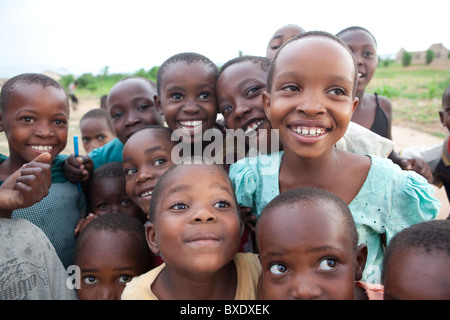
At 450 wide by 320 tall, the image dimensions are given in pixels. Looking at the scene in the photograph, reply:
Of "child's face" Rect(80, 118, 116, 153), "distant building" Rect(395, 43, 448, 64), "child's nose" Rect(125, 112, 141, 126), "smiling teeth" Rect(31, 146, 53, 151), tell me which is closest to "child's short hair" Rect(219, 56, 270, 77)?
"child's nose" Rect(125, 112, 141, 126)

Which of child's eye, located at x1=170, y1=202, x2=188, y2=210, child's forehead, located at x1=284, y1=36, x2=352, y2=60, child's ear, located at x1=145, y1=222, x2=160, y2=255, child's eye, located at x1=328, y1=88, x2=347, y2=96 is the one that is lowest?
child's ear, located at x1=145, y1=222, x2=160, y2=255

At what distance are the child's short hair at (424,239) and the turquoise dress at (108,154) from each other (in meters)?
2.32

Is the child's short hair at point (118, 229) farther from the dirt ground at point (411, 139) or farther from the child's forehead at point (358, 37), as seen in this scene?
the dirt ground at point (411, 139)

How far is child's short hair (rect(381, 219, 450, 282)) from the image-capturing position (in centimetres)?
114

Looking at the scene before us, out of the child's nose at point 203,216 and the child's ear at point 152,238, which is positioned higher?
the child's nose at point 203,216

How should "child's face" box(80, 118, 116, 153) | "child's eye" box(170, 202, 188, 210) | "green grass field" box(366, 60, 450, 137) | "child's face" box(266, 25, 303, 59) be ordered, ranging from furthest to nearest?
1. "green grass field" box(366, 60, 450, 137)
2. "child's face" box(80, 118, 116, 153)
3. "child's face" box(266, 25, 303, 59)
4. "child's eye" box(170, 202, 188, 210)

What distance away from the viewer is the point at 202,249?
1434mm

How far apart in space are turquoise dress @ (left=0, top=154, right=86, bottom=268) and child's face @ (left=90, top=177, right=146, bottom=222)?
118 millimetres

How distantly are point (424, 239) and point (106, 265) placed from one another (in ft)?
4.97

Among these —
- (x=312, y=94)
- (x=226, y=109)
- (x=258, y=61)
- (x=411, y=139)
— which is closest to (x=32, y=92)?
(x=226, y=109)

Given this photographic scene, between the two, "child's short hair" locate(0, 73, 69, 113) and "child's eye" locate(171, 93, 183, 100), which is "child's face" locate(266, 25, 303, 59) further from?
"child's short hair" locate(0, 73, 69, 113)

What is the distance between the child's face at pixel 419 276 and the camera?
3.50 ft

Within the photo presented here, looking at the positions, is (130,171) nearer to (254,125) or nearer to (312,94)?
(254,125)

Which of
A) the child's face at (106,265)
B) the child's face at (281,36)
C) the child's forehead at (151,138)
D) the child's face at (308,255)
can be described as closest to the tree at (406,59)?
the child's face at (281,36)
